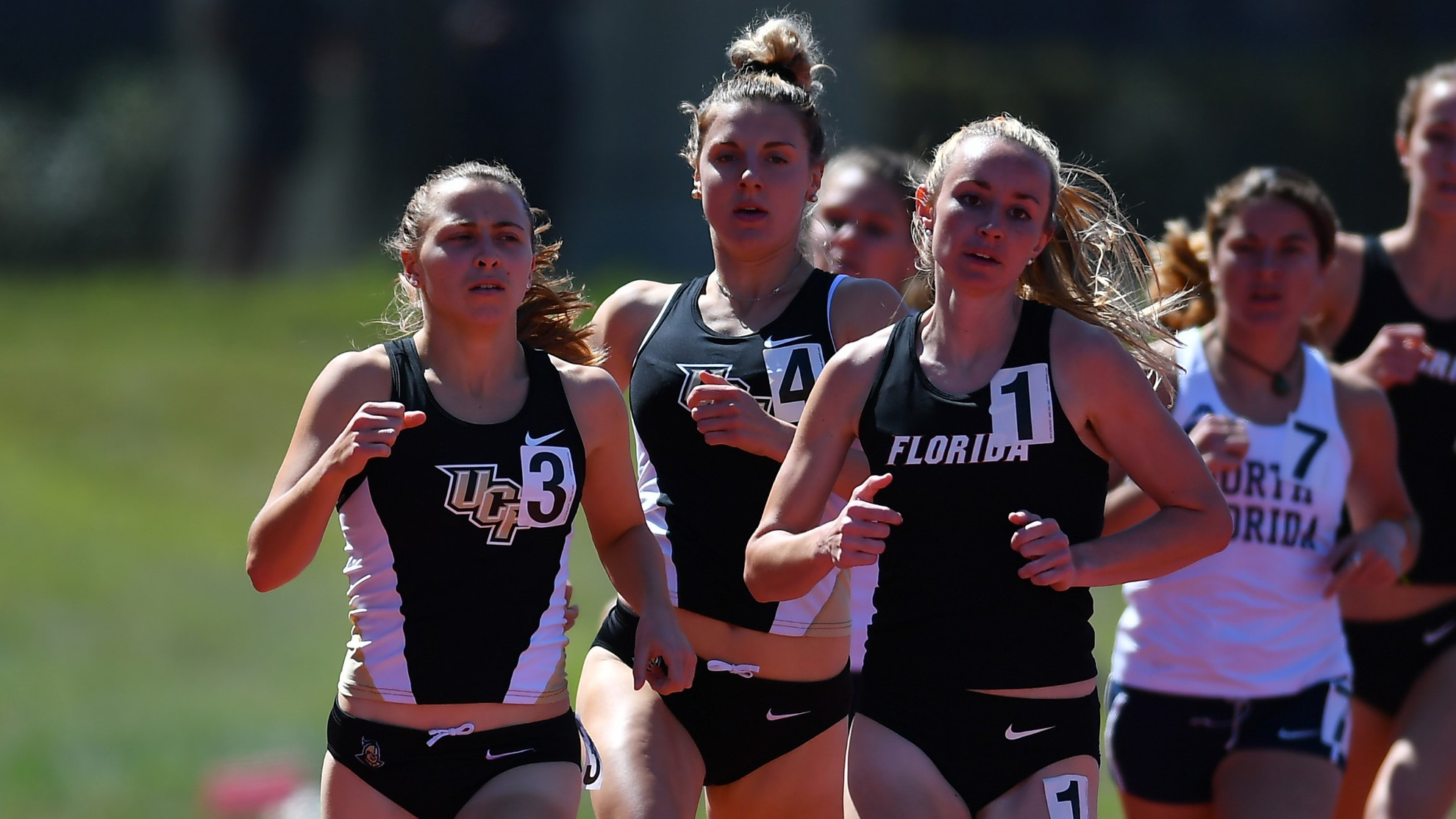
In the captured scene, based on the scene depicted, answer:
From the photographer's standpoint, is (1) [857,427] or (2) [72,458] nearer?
(1) [857,427]

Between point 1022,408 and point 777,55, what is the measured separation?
1.36 m

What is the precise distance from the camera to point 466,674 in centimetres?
336

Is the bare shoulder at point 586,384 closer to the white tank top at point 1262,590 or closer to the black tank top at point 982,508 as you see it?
the black tank top at point 982,508

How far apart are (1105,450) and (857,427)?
46cm

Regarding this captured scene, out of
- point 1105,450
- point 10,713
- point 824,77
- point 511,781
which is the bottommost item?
point 10,713

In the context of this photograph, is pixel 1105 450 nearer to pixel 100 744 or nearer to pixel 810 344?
pixel 810 344

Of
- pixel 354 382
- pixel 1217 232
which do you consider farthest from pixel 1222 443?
pixel 354 382

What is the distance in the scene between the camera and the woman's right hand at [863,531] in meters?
2.94

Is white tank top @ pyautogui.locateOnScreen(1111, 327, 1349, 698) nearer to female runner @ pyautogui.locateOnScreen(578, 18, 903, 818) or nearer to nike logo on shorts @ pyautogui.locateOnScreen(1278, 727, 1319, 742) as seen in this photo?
nike logo on shorts @ pyautogui.locateOnScreen(1278, 727, 1319, 742)

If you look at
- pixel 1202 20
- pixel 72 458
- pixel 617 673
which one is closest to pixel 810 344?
pixel 617 673

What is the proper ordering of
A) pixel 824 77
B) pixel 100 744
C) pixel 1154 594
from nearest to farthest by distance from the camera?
1. pixel 1154 594
2. pixel 100 744
3. pixel 824 77

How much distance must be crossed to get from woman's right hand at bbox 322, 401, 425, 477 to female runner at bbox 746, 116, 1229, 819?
708 millimetres

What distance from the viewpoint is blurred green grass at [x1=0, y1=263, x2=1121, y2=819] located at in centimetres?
789

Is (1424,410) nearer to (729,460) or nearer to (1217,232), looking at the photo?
(1217,232)
